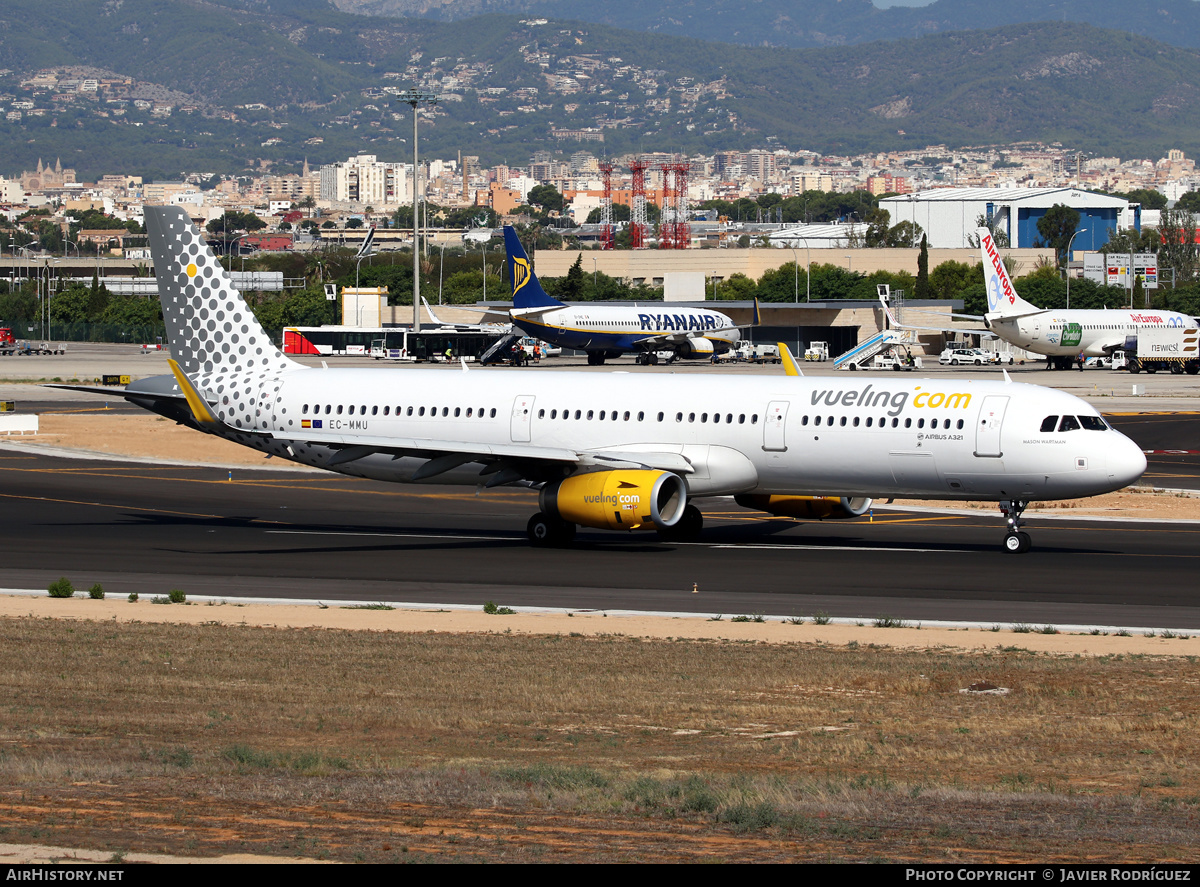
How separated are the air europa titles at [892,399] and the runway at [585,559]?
3.52 metres

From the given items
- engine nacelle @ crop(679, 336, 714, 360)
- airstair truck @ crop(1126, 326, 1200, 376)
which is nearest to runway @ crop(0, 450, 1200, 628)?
engine nacelle @ crop(679, 336, 714, 360)

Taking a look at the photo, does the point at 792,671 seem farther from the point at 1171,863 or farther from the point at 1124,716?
the point at 1171,863

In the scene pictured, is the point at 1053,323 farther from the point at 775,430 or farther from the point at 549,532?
the point at 549,532

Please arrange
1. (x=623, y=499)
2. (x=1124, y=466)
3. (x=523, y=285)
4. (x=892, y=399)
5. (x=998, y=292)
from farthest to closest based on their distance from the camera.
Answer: (x=523, y=285) → (x=998, y=292) → (x=892, y=399) → (x=623, y=499) → (x=1124, y=466)

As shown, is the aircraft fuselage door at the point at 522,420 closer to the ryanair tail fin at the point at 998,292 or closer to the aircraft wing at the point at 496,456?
the aircraft wing at the point at 496,456

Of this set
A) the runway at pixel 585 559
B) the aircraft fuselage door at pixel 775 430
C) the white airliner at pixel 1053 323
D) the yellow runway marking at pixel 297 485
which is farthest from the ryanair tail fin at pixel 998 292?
the aircraft fuselage door at pixel 775 430

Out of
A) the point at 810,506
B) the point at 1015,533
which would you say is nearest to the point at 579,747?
the point at 1015,533

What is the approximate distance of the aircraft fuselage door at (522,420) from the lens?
126 feet

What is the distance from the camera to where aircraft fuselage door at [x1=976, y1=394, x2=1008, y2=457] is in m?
34.2

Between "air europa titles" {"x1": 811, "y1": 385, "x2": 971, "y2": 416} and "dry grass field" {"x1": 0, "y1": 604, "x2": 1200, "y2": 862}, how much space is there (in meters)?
12.3

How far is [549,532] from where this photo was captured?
121 feet

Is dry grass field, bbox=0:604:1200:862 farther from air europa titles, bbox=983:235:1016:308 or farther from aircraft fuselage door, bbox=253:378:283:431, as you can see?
air europa titles, bbox=983:235:1016:308

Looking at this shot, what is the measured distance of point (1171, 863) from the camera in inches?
438

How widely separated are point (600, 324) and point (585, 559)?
9312cm
